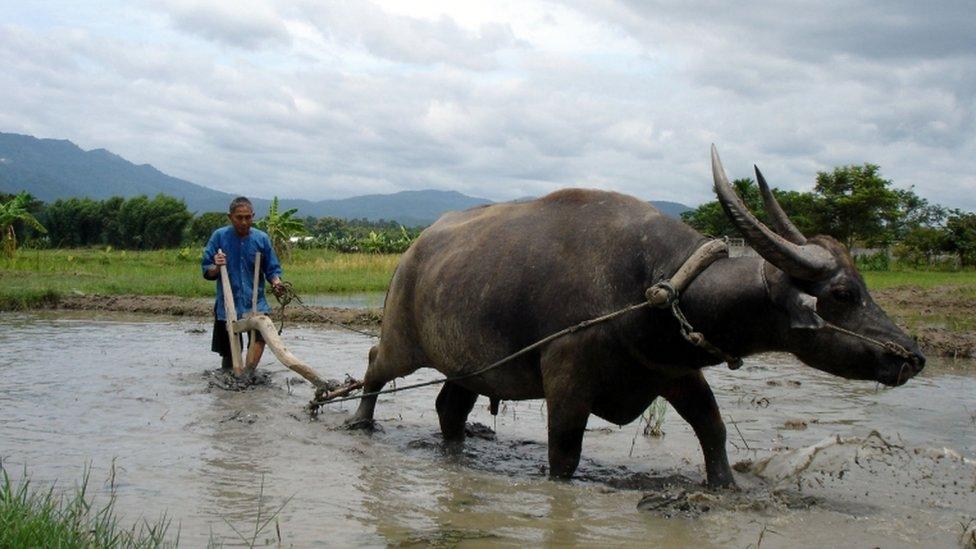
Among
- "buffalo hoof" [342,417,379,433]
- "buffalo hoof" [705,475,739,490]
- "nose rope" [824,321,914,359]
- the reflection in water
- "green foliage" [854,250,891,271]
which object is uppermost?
"green foliage" [854,250,891,271]

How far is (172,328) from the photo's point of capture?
1201cm

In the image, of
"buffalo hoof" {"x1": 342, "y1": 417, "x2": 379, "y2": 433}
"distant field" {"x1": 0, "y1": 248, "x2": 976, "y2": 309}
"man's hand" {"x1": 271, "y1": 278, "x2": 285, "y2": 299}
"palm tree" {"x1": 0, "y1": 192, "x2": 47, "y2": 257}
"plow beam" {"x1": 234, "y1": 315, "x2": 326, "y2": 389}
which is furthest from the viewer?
"palm tree" {"x1": 0, "y1": 192, "x2": 47, "y2": 257}

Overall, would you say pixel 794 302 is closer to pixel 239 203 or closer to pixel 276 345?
pixel 276 345

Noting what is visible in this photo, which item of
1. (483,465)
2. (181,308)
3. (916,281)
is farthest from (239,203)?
(916,281)

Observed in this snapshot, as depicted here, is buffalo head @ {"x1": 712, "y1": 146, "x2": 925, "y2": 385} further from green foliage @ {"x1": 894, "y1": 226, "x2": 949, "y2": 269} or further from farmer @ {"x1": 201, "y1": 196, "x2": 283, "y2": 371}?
green foliage @ {"x1": 894, "y1": 226, "x2": 949, "y2": 269}

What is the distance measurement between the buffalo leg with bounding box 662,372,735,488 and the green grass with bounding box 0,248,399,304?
38.2ft

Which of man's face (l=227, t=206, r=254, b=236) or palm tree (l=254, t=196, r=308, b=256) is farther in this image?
palm tree (l=254, t=196, r=308, b=256)

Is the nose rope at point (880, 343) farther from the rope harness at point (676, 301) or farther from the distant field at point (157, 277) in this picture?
the distant field at point (157, 277)

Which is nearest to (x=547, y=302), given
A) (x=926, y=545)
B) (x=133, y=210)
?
(x=926, y=545)

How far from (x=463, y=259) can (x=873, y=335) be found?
213cm

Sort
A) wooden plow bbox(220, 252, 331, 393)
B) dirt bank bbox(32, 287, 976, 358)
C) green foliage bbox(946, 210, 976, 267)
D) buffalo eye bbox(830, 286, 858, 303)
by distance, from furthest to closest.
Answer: green foliage bbox(946, 210, 976, 267) < dirt bank bbox(32, 287, 976, 358) < wooden plow bbox(220, 252, 331, 393) < buffalo eye bbox(830, 286, 858, 303)

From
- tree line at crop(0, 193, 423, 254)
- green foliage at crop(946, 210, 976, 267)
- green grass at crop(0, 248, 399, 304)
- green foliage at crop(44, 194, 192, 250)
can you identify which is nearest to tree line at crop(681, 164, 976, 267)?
green foliage at crop(946, 210, 976, 267)

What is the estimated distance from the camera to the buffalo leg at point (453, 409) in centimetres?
589

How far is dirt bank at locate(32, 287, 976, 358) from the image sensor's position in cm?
1039
